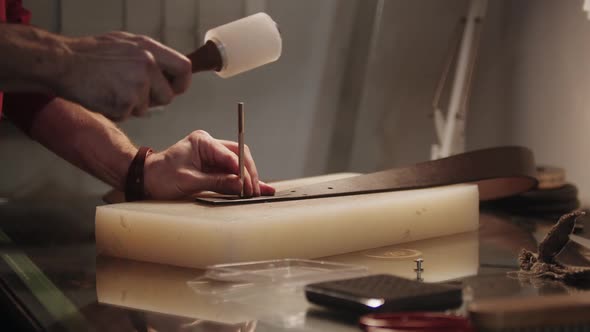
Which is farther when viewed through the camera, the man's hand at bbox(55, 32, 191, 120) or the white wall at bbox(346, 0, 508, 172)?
the white wall at bbox(346, 0, 508, 172)

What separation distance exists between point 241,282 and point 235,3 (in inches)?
40.3

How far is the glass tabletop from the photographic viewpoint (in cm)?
69

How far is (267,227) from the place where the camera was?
931 mm

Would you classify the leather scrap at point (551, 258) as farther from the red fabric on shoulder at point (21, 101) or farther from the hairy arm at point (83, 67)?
the red fabric on shoulder at point (21, 101)

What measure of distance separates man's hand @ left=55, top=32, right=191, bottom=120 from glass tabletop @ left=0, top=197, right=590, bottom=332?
179mm

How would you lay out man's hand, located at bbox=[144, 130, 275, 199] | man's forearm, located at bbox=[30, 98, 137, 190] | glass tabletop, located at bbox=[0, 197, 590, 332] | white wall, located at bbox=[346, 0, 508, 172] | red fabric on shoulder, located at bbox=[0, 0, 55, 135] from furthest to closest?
white wall, located at bbox=[346, 0, 508, 172], red fabric on shoulder, located at bbox=[0, 0, 55, 135], man's forearm, located at bbox=[30, 98, 137, 190], man's hand, located at bbox=[144, 130, 275, 199], glass tabletop, located at bbox=[0, 197, 590, 332]

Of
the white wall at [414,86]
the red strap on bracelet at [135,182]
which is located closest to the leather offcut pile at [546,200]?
the white wall at [414,86]

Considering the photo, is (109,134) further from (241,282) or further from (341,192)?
(241,282)

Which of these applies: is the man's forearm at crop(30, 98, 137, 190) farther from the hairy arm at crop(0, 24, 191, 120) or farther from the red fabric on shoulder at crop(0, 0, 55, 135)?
the hairy arm at crop(0, 24, 191, 120)

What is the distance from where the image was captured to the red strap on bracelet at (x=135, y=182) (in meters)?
1.20

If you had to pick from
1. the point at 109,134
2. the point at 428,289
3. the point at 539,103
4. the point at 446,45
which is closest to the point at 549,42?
the point at 539,103

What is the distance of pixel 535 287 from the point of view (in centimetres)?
80

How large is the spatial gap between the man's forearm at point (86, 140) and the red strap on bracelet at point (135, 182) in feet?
0.25

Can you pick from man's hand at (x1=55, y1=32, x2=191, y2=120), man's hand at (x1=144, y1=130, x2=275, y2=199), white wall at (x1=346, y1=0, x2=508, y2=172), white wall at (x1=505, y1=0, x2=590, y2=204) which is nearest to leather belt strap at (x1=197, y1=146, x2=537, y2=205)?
man's hand at (x1=144, y1=130, x2=275, y2=199)
